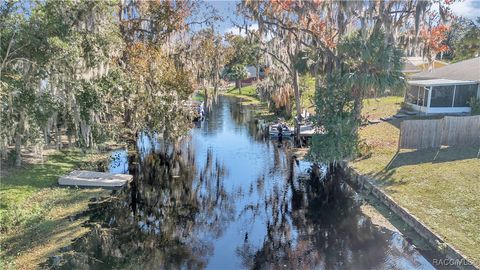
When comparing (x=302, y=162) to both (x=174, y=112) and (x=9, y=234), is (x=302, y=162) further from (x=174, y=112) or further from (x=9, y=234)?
(x=9, y=234)

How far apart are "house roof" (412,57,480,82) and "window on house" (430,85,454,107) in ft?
4.47

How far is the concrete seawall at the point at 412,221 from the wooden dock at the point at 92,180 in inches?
435

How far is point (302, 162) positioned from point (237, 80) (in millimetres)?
52618

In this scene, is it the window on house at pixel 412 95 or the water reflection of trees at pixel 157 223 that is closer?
the water reflection of trees at pixel 157 223

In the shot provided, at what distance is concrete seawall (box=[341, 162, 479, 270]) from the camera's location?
35.9 feet

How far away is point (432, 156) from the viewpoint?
1942 centimetres

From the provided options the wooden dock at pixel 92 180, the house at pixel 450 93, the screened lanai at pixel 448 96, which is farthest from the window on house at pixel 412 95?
the wooden dock at pixel 92 180

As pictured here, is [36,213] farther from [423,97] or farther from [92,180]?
[423,97]

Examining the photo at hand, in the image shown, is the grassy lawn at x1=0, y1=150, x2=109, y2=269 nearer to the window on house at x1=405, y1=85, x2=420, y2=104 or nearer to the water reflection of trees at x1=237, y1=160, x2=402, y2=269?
the water reflection of trees at x1=237, y1=160, x2=402, y2=269

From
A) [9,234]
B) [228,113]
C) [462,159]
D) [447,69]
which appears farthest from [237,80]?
[9,234]

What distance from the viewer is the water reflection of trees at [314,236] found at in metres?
12.0

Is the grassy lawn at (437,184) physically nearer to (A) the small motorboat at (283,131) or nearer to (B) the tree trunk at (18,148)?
(A) the small motorboat at (283,131)

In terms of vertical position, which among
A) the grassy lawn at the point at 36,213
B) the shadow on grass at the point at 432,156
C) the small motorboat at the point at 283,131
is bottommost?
the grassy lawn at the point at 36,213

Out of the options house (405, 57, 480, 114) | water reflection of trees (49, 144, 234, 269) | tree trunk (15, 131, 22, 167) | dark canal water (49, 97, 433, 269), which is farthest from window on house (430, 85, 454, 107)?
tree trunk (15, 131, 22, 167)
